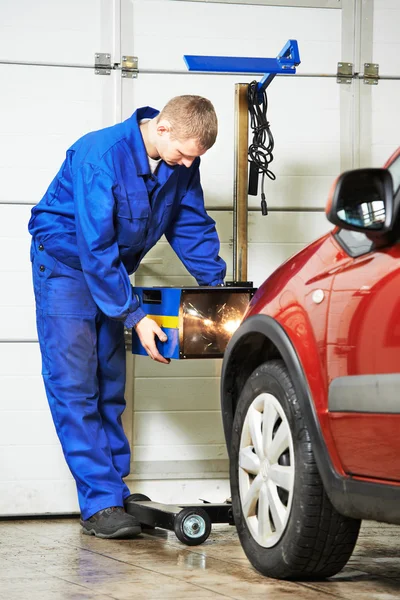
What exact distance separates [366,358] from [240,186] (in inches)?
90.7

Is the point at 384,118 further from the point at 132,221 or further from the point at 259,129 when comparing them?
the point at 132,221

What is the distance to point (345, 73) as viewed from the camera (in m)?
5.56

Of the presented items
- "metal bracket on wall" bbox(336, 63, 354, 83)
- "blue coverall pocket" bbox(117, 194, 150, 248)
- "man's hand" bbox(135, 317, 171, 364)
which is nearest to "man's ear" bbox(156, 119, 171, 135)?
"blue coverall pocket" bbox(117, 194, 150, 248)

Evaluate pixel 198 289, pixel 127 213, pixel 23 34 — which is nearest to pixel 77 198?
pixel 127 213

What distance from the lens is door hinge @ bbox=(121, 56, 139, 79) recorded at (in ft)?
17.6

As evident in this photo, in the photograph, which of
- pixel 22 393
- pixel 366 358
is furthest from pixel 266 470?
pixel 22 393

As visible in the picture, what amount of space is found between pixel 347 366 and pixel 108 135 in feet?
6.50

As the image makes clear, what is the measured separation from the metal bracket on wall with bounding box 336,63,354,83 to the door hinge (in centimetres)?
109

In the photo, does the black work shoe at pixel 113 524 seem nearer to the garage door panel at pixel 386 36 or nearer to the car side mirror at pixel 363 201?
the car side mirror at pixel 363 201

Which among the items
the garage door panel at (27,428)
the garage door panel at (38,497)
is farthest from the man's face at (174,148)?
the garage door panel at (38,497)

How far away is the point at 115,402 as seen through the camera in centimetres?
506

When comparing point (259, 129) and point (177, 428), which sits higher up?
point (259, 129)

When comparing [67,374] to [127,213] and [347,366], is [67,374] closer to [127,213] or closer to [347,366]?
[127,213]

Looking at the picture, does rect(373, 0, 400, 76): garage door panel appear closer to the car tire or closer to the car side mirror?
the car tire
